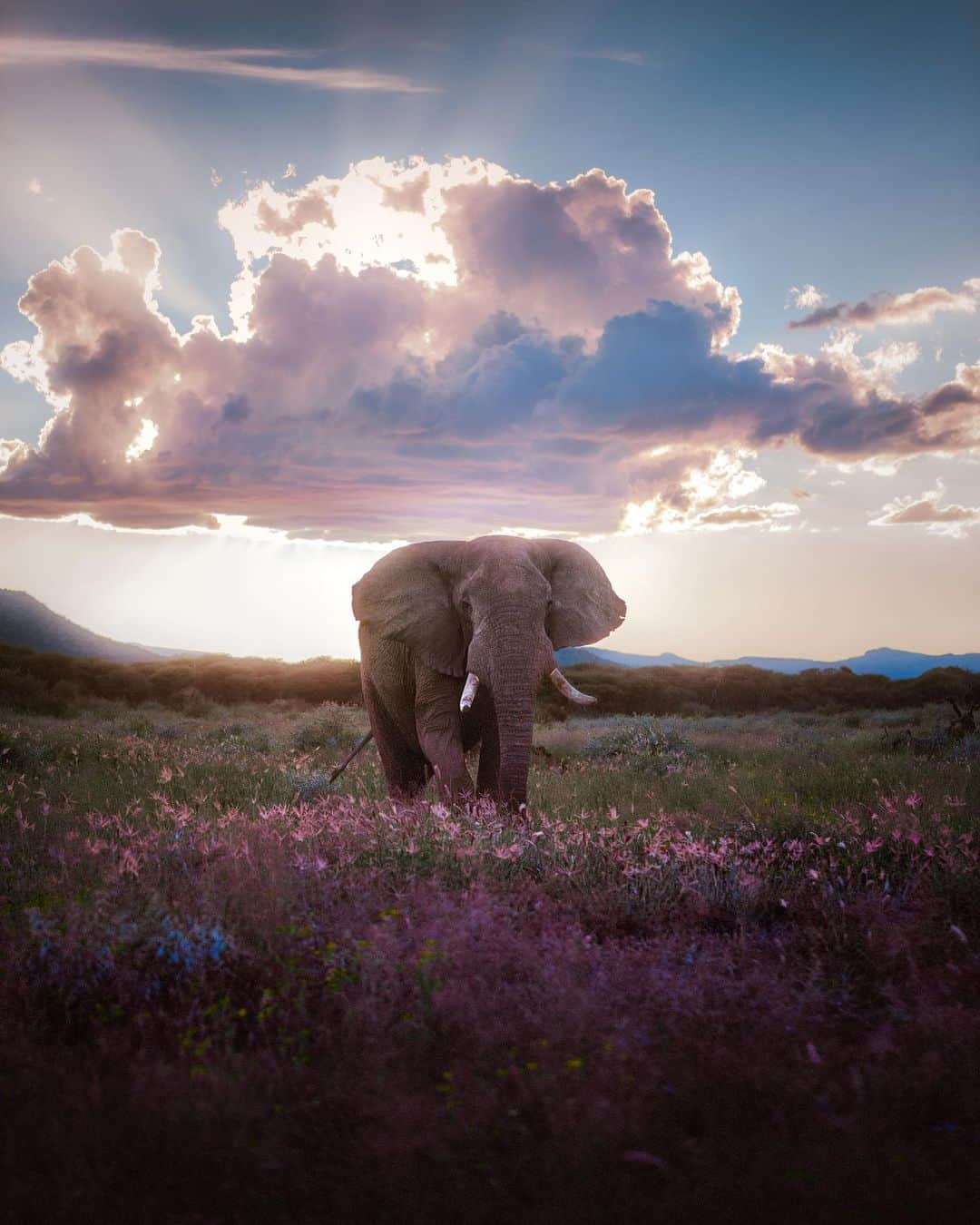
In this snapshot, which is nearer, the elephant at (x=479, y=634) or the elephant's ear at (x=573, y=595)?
the elephant at (x=479, y=634)

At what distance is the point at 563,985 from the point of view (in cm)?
313

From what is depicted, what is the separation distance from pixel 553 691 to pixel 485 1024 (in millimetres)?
29937

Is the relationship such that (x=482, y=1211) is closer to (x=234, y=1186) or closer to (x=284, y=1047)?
(x=234, y=1186)

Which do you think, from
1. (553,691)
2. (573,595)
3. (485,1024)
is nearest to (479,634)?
(573,595)

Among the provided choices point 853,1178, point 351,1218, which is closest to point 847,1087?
point 853,1178

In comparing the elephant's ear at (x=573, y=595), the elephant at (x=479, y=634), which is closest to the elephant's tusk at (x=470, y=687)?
the elephant at (x=479, y=634)

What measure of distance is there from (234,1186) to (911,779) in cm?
959

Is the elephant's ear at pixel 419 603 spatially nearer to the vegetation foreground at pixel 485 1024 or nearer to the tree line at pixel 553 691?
the vegetation foreground at pixel 485 1024

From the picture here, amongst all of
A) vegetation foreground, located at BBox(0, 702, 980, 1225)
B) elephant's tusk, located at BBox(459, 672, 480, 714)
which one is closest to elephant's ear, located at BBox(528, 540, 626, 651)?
elephant's tusk, located at BBox(459, 672, 480, 714)

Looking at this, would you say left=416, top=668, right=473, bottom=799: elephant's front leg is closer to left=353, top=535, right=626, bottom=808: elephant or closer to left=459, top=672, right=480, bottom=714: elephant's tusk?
left=353, top=535, right=626, bottom=808: elephant

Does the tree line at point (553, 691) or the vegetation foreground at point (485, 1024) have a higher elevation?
the vegetation foreground at point (485, 1024)

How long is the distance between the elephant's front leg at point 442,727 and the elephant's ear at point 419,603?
17 centimetres

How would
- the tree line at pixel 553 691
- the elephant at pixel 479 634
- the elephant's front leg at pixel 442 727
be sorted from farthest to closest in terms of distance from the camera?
the tree line at pixel 553 691, the elephant's front leg at pixel 442 727, the elephant at pixel 479 634

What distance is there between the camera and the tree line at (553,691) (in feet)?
116
